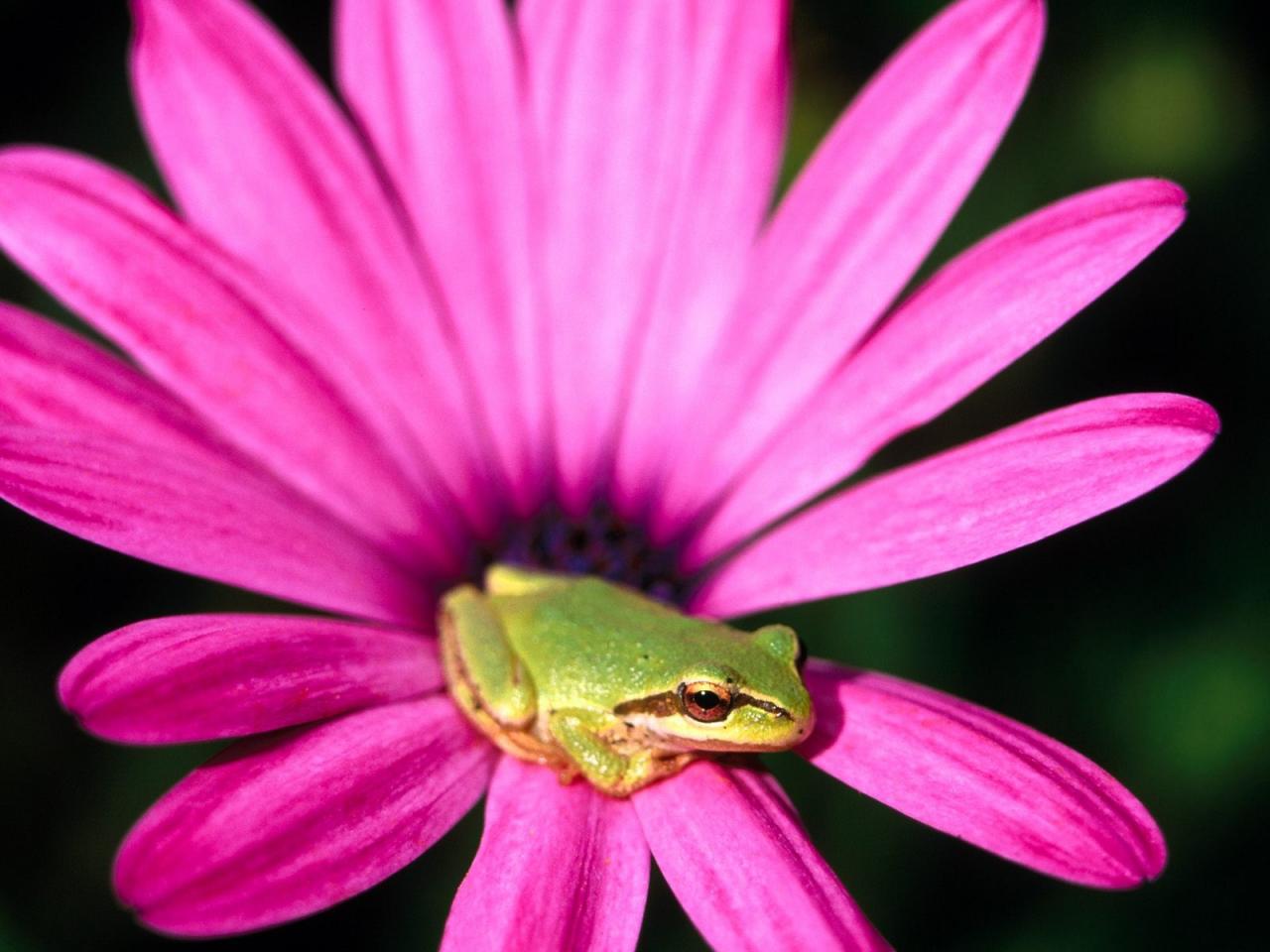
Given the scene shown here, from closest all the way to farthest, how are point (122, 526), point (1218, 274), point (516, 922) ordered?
point (516, 922), point (122, 526), point (1218, 274)

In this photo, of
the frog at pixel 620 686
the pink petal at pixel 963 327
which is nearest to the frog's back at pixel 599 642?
the frog at pixel 620 686

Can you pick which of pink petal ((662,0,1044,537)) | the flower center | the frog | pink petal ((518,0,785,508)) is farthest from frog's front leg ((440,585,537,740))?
pink petal ((518,0,785,508))

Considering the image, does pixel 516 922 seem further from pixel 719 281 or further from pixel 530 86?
pixel 530 86

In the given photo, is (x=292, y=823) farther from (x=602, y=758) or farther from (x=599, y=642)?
(x=599, y=642)

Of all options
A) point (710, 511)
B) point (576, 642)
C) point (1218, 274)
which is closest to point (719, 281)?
point (710, 511)

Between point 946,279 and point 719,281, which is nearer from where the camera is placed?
point 946,279
